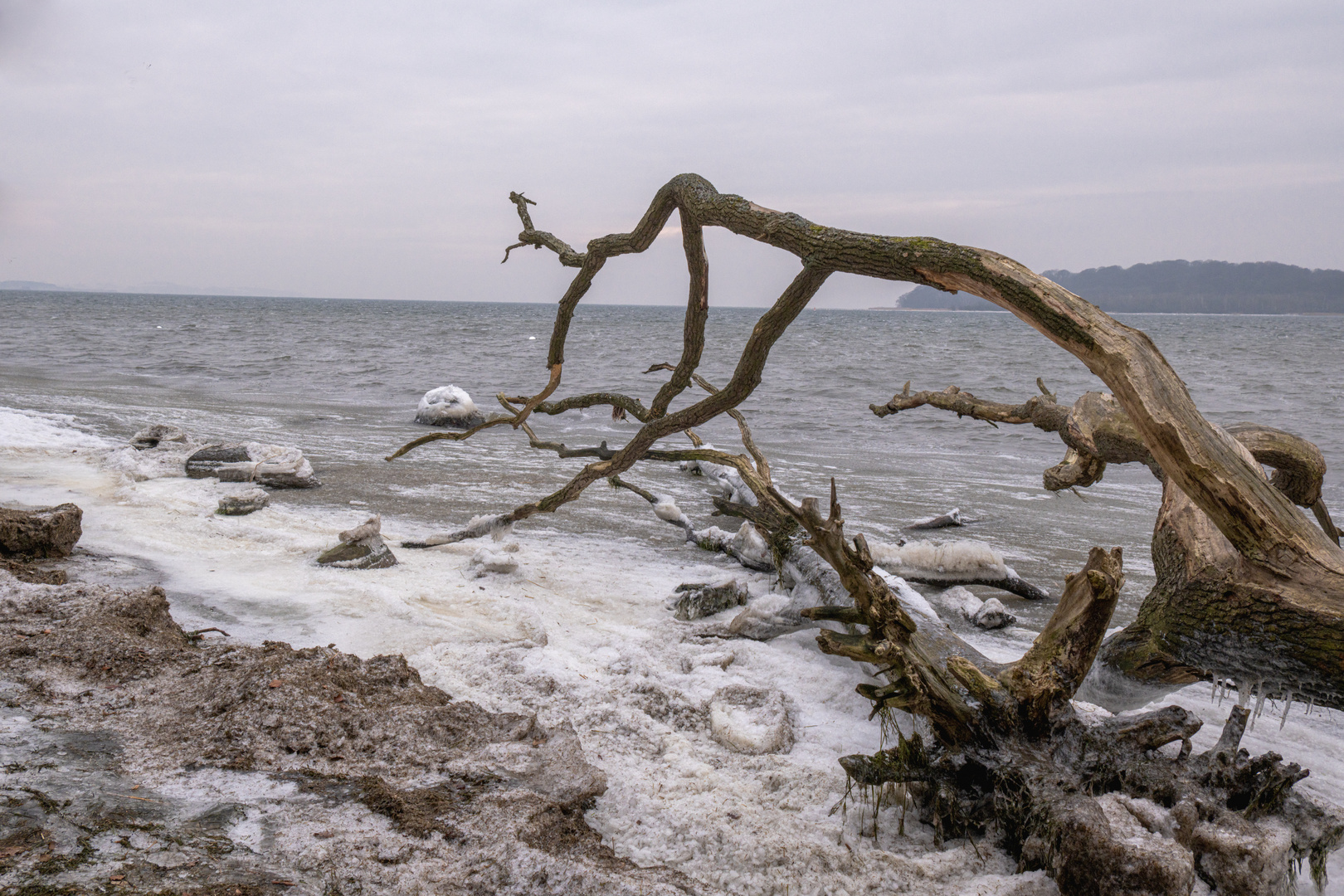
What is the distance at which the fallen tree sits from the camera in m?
1.84

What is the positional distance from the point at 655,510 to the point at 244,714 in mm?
3806

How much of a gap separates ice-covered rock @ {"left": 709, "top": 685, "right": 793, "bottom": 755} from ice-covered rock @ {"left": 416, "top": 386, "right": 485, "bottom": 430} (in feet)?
28.0

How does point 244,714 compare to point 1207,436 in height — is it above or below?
below

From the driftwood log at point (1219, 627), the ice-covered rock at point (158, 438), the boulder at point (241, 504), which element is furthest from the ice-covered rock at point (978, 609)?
the ice-covered rock at point (158, 438)

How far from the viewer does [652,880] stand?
188 cm

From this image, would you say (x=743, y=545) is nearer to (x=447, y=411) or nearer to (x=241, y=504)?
(x=241, y=504)

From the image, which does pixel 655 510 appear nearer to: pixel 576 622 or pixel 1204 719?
pixel 576 622

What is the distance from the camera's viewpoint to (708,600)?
3.93 meters

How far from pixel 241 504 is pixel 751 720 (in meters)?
4.07

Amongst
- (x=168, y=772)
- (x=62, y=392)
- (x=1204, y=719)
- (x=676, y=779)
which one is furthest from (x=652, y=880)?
(x=62, y=392)

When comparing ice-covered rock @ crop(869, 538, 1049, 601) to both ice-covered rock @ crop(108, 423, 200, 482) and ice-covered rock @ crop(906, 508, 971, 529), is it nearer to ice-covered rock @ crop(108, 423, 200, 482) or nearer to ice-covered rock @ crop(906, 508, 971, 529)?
ice-covered rock @ crop(906, 508, 971, 529)

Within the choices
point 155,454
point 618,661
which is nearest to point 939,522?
point 618,661

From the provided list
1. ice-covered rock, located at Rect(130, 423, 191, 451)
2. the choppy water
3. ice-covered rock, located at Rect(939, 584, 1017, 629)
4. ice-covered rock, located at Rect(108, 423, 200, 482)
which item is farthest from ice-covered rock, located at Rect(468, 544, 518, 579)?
ice-covered rock, located at Rect(130, 423, 191, 451)

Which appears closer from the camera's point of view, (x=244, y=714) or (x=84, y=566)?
(x=244, y=714)
